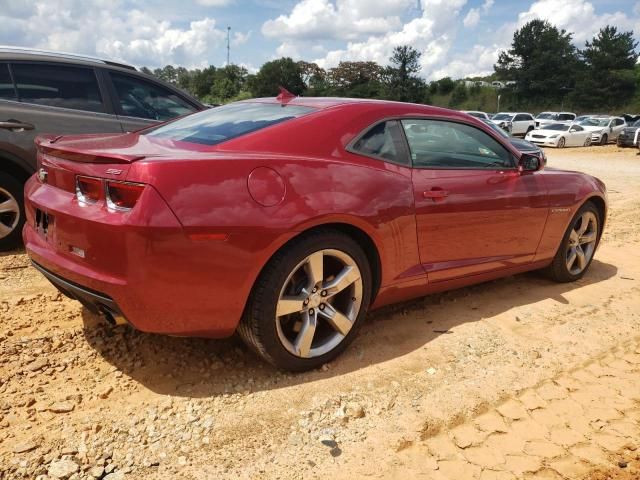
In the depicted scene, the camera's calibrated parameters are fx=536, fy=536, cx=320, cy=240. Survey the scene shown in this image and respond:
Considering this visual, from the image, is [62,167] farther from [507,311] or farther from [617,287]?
[617,287]

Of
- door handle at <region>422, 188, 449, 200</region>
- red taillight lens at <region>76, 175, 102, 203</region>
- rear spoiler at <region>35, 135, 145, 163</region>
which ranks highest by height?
rear spoiler at <region>35, 135, 145, 163</region>

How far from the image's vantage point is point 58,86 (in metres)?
4.79

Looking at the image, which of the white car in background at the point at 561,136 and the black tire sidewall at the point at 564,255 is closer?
the black tire sidewall at the point at 564,255

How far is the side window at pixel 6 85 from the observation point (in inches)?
177

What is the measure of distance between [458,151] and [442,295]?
1.18 metres

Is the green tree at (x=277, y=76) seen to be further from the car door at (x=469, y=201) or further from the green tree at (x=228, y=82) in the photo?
the car door at (x=469, y=201)

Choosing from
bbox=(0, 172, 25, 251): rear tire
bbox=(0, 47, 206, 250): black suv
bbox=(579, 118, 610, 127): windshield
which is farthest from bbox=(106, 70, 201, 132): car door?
bbox=(579, 118, 610, 127): windshield

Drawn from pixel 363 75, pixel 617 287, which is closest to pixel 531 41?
pixel 363 75

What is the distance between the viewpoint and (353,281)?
9.55 ft

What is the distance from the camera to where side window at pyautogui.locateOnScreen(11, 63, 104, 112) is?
4625 millimetres

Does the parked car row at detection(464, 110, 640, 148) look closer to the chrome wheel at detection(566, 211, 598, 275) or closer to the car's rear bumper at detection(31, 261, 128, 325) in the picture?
the chrome wheel at detection(566, 211, 598, 275)

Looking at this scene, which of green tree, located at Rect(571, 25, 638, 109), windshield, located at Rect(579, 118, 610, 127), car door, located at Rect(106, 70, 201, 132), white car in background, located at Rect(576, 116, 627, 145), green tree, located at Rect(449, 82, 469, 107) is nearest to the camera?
car door, located at Rect(106, 70, 201, 132)

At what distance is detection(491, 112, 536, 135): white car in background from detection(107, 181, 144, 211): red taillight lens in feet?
89.7

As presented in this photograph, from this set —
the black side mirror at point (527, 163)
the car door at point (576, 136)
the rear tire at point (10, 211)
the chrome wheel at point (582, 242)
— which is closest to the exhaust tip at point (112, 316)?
the rear tire at point (10, 211)
